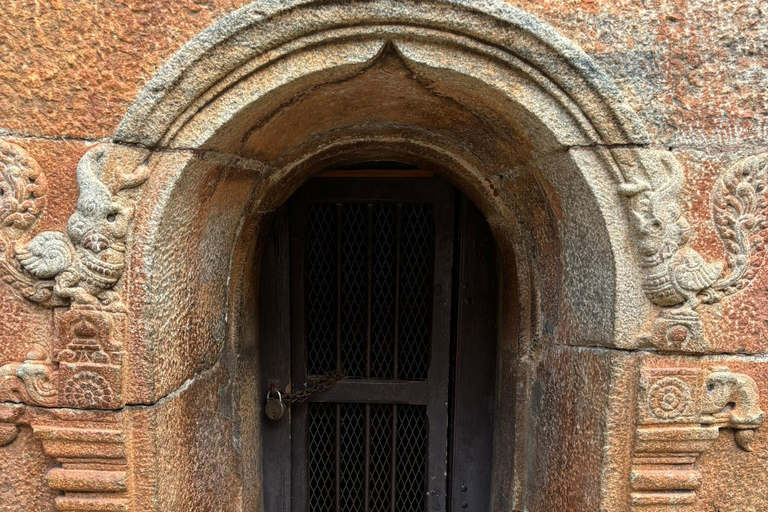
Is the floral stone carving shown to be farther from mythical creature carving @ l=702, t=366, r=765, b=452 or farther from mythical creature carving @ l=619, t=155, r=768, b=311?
mythical creature carving @ l=702, t=366, r=765, b=452

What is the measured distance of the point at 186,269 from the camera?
1.69m

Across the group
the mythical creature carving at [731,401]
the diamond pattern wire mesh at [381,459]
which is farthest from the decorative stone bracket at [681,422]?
the diamond pattern wire mesh at [381,459]

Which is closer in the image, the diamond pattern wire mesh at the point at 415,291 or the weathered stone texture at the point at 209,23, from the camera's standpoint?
the weathered stone texture at the point at 209,23

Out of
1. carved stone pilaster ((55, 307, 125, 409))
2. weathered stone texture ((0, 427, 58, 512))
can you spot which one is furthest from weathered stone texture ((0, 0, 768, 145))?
weathered stone texture ((0, 427, 58, 512))

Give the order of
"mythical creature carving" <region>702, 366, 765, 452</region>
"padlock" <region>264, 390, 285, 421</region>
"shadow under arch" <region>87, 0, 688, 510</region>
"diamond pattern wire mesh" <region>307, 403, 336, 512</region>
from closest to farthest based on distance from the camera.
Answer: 1. "shadow under arch" <region>87, 0, 688, 510</region>
2. "mythical creature carving" <region>702, 366, 765, 452</region>
3. "padlock" <region>264, 390, 285, 421</region>
4. "diamond pattern wire mesh" <region>307, 403, 336, 512</region>

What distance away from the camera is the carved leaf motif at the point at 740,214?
5.05 feet

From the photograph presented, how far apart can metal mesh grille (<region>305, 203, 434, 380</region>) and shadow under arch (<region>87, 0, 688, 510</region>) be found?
0.41m

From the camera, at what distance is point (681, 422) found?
1.58 metres

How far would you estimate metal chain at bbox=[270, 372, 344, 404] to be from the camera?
2361 millimetres

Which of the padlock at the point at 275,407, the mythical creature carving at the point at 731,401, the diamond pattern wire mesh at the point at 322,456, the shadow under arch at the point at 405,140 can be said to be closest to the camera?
the shadow under arch at the point at 405,140

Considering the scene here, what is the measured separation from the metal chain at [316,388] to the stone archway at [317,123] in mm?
521

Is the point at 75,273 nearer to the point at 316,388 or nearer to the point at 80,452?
the point at 80,452

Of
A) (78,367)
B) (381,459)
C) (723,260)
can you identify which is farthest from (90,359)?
(723,260)

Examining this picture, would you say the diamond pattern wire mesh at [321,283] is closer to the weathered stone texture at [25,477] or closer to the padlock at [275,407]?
the padlock at [275,407]
